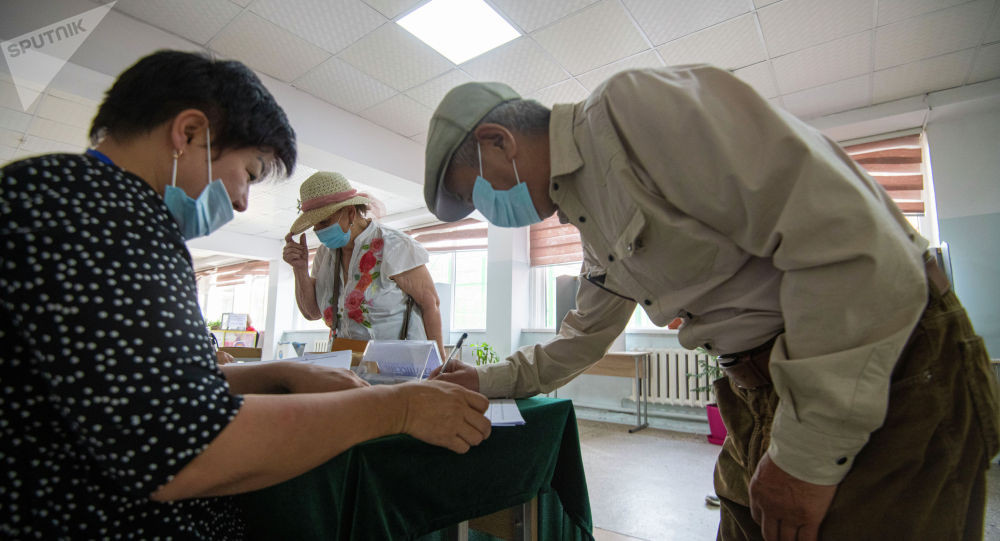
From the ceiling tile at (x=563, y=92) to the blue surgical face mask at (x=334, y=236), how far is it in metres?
2.48

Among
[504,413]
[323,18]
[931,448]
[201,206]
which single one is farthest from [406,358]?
[323,18]

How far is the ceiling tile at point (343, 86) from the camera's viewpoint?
362 cm

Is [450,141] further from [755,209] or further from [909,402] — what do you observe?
[909,402]

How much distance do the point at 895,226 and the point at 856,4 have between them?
10.5 feet

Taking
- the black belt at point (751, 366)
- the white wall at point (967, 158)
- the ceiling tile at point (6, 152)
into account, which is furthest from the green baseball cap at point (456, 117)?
the ceiling tile at point (6, 152)

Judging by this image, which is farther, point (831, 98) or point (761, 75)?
point (831, 98)

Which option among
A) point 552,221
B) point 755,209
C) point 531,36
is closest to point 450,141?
point 755,209

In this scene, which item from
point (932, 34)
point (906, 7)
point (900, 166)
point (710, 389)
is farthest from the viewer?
point (710, 389)

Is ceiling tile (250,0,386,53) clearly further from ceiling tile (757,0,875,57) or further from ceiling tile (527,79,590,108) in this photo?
ceiling tile (757,0,875,57)

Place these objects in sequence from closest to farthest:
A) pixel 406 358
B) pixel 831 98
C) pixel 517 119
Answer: pixel 517 119, pixel 406 358, pixel 831 98

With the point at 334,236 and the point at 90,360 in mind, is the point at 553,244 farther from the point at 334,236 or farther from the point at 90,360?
the point at 90,360

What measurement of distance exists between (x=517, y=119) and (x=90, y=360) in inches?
29.7

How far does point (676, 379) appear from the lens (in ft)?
15.3

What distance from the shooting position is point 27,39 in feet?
9.13
